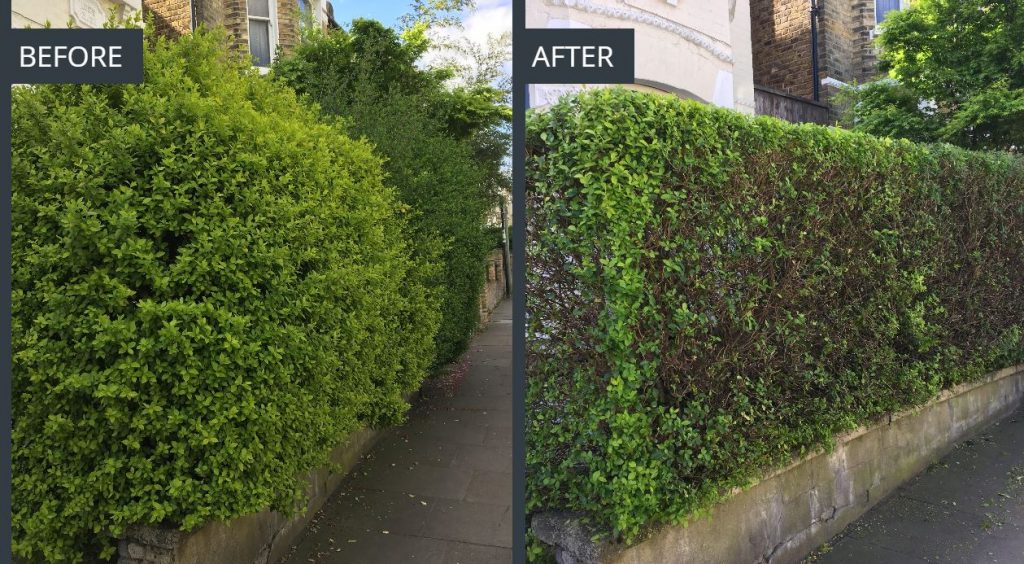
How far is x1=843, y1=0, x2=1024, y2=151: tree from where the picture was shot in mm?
9758

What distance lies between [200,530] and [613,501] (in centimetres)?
197

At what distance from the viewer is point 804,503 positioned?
178 inches

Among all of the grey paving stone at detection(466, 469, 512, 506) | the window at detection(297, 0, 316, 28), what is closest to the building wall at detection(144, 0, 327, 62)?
the window at detection(297, 0, 316, 28)

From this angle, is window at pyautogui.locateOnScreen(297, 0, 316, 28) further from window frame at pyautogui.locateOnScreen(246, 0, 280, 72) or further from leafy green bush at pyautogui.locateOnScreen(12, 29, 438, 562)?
leafy green bush at pyautogui.locateOnScreen(12, 29, 438, 562)

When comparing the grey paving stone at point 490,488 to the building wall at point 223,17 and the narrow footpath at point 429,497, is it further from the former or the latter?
the building wall at point 223,17

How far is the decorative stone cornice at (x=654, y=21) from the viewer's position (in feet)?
32.0

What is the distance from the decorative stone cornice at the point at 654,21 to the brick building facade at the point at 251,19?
669 cm

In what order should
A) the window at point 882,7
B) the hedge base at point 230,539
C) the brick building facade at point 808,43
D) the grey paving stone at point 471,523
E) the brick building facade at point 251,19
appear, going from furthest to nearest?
the window at point 882,7 → the brick building facade at point 808,43 → the brick building facade at point 251,19 → the grey paving stone at point 471,523 → the hedge base at point 230,539

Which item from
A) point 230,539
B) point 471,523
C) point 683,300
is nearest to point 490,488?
point 471,523

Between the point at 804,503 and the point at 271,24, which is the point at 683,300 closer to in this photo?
the point at 804,503

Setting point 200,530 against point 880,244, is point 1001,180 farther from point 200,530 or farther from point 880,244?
point 200,530

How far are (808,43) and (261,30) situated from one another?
36.4ft

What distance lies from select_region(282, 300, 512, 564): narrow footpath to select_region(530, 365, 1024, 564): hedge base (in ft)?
4.01

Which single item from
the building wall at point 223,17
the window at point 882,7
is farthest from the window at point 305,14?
the window at point 882,7
